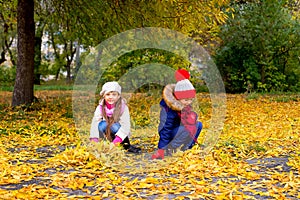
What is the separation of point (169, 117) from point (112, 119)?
0.79 metres

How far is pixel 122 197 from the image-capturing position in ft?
12.2

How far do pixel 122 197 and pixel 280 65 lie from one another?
1545cm

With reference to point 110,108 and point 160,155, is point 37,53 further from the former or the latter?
point 160,155

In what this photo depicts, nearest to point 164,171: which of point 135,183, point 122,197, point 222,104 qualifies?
point 135,183

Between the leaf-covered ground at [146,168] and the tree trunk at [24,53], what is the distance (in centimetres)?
275

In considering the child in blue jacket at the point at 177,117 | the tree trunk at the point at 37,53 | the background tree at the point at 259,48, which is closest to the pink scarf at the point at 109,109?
the child in blue jacket at the point at 177,117

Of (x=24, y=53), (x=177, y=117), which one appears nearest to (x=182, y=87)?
(x=177, y=117)

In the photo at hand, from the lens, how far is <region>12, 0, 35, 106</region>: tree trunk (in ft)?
33.4

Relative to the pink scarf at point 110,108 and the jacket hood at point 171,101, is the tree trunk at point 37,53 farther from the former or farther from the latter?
the jacket hood at point 171,101

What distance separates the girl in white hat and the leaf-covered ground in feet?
0.76

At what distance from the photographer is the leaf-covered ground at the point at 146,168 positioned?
389 centimetres

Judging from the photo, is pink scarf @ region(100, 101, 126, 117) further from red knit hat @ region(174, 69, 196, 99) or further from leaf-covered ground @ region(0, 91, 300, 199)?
red knit hat @ region(174, 69, 196, 99)

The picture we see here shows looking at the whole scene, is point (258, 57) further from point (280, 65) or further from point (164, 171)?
point (164, 171)

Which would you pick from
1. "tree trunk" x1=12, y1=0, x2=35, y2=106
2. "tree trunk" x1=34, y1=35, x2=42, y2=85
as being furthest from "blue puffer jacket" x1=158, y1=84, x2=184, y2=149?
"tree trunk" x1=34, y1=35, x2=42, y2=85
